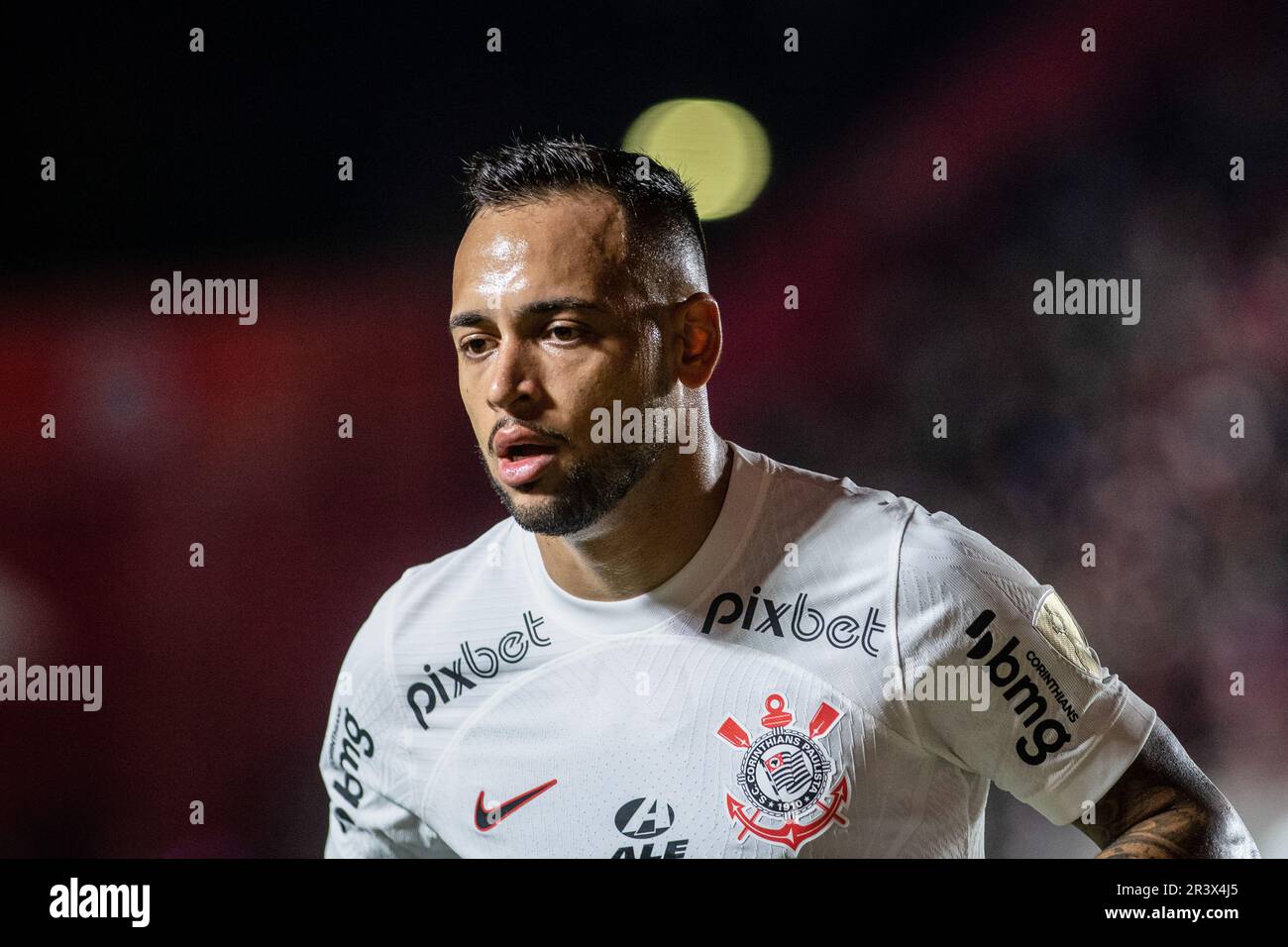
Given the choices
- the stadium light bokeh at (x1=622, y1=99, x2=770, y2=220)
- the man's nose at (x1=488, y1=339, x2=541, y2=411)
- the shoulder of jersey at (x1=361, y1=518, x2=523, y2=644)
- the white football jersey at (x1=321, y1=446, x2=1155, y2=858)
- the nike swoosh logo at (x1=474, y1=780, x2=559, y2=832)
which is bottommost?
the nike swoosh logo at (x1=474, y1=780, x2=559, y2=832)

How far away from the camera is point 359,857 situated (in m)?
2.32

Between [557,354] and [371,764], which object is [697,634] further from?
[371,764]

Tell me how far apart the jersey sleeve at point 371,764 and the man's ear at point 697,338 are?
839 millimetres

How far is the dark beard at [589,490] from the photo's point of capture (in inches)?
78.5

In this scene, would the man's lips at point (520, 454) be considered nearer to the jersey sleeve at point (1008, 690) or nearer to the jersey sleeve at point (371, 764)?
the jersey sleeve at point (371, 764)

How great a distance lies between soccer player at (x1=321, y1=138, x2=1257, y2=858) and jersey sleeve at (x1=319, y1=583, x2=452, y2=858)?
0.16 meters

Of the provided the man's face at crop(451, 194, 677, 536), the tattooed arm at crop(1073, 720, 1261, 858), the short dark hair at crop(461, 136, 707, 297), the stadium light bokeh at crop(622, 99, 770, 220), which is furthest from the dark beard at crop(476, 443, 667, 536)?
the tattooed arm at crop(1073, 720, 1261, 858)

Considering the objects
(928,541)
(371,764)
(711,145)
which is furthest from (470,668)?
(711,145)

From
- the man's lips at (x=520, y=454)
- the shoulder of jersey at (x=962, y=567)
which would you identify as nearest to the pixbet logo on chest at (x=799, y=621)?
the shoulder of jersey at (x=962, y=567)

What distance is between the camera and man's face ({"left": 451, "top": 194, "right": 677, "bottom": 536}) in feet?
6.43

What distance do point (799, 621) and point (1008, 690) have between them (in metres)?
0.40

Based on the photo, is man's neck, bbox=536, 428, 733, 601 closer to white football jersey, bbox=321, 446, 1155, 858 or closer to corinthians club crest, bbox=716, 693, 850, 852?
white football jersey, bbox=321, 446, 1155, 858

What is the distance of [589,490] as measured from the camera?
2004 millimetres
